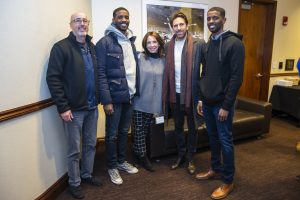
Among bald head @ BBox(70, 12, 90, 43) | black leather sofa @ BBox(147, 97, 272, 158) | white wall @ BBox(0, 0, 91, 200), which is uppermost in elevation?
bald head @ BBox(70, 12, 90, 43)

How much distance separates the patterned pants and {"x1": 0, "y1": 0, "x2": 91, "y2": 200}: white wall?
731 mm

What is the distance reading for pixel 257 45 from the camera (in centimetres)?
444

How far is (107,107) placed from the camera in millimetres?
2236

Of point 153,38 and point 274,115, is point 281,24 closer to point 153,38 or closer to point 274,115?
point 274,115

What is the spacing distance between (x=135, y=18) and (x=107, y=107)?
4.68 ft

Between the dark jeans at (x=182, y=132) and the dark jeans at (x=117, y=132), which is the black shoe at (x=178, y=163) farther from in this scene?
the dark jeans at (x=117, y=132)

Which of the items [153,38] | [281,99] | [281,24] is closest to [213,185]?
[153,38]

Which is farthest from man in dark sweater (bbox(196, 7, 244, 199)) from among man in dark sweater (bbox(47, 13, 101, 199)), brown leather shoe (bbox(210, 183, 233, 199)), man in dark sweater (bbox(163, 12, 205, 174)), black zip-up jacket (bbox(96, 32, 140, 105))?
man in dark sweater (bbox(47, 13, 101, 199))

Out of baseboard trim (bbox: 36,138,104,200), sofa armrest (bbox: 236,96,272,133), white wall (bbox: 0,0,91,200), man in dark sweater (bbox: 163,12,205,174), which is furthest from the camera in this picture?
sofa armrest (bbox: 236,96,272,133)

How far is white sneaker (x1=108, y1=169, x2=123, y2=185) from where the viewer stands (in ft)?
7.82

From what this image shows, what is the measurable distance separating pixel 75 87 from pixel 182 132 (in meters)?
1.17

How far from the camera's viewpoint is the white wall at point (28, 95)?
1.62m

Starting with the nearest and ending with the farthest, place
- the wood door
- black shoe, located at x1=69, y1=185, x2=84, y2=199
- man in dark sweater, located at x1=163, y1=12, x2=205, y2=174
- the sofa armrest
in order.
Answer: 1. black shoe, located at x1=69, y1=185, x2=84, y2=199
2. man in dark sweater, located at x1=163, y1=12, x2=205, y2=174
3. the sofa armrest
4. the wood door

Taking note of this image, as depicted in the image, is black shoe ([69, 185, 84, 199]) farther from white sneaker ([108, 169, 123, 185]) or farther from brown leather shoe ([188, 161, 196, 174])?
brown leather shoe ([188, 161, 196, 174])
